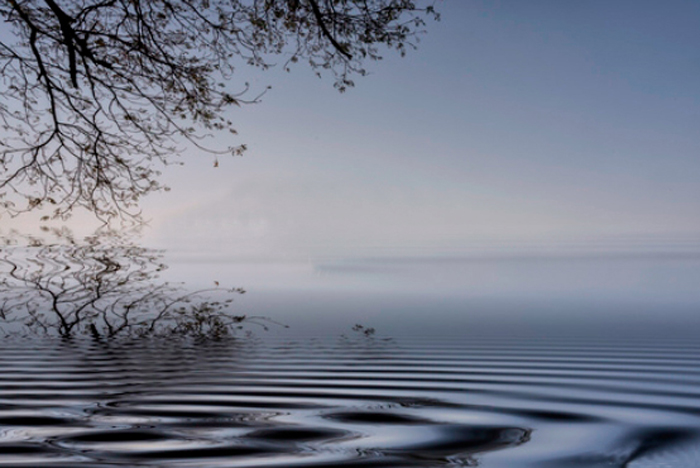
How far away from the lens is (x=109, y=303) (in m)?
8.75

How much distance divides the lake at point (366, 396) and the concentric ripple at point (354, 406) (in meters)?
0.01

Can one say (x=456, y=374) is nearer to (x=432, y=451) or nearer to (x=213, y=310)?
(x=432, y=451)

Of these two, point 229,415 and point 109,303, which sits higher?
point 109,303

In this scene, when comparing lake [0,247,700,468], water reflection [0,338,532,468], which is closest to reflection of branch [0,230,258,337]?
lake [0,247,700,468]

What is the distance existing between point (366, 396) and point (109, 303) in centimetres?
638

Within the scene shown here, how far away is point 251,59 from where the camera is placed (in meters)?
10.3

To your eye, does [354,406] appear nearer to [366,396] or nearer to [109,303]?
[366,396]

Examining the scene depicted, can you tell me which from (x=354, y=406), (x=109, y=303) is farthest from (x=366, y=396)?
(x=109, y=303)

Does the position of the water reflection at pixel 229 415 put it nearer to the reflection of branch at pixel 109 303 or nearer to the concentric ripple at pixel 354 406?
the concentric ripple at pixel 354 406

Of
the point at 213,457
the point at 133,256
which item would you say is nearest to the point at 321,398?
the point at 213,457

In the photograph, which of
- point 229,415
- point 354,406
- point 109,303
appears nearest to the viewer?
point 229,415

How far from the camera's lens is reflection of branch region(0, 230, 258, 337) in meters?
7.09

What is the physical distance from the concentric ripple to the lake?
0.01 metres

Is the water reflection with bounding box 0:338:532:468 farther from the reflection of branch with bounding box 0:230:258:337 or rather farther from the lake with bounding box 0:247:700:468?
the reflection of branch with bounding box 0:230:258:337
